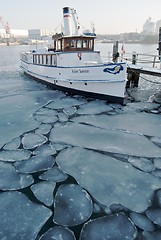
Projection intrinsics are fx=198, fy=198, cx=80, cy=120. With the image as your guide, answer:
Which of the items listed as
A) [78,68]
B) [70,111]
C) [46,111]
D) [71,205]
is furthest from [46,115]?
[71,205]

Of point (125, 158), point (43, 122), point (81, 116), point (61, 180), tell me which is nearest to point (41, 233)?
point (61, 180)

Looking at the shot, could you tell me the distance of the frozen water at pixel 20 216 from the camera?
363cm

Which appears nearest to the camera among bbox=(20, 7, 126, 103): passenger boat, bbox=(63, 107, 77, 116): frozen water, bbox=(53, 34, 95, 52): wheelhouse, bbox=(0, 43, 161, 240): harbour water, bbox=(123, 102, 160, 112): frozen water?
bbox=(0, 43, 161, 240): harbour water

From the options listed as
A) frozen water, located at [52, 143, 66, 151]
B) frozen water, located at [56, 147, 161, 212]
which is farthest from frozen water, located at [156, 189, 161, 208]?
frozen water, located at [52, 143, 66, 151]

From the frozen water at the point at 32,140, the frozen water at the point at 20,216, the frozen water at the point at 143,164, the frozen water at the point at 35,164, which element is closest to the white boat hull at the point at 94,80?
the frozen water at the point at 32,140

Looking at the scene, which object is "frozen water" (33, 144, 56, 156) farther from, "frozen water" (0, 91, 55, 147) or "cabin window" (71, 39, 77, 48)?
"cabin window" (71, 39, 77, 48)

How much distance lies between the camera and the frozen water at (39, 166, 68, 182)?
5012 millimetres

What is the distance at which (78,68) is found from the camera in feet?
37.2

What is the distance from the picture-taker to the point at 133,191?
15.0 feet

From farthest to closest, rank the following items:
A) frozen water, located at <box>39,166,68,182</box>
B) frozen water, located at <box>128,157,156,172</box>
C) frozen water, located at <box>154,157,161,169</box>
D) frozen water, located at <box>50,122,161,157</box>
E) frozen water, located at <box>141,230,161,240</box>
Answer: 1. frozen water, located at <box>50,122,161,157</box>
2. frozen water, located at <box>154,157,161,169</box>
3. frozen water, located at <box>128,157,156,172</box>
4. frozen water, located at <box>39,166,68,182</box>
5. frozen water, located at <box>141,230,161,240</box>

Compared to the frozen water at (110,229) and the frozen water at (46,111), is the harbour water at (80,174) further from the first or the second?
the frozen water at (46,111)

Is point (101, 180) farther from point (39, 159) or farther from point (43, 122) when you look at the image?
point (43, 122)

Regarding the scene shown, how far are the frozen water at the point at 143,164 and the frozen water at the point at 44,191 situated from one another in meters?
2.33

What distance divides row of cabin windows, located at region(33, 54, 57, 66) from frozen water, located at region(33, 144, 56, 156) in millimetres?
8181
